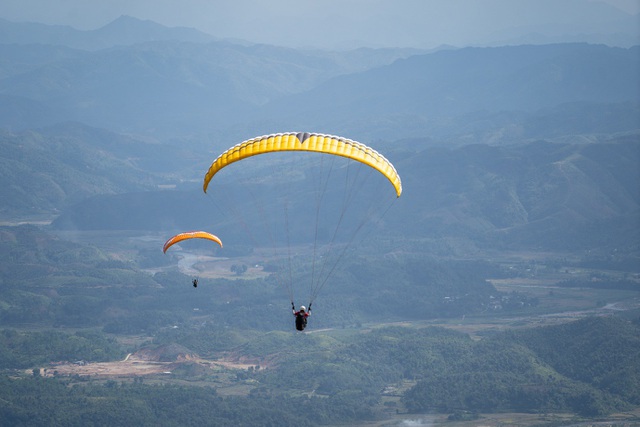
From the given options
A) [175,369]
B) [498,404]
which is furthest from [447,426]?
[175,369]

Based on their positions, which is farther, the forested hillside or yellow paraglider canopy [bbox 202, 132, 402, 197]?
the forested hillside

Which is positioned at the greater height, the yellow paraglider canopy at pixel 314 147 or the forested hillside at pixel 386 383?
the yellow paraglider canopy at pixel 314 147

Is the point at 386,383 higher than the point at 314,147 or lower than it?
lower

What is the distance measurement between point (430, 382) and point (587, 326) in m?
23.4

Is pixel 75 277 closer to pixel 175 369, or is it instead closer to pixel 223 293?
pixel 223 293

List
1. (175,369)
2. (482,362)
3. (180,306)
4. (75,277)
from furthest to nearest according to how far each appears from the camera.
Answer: (75,277) < (180,306) < (175,369) < (482,362)

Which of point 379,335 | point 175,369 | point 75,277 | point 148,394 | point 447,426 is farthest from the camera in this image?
point 75,277

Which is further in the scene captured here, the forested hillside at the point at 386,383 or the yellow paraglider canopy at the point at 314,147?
the forested hillside at the point at 386,383

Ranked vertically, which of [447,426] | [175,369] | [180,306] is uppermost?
[180,306]

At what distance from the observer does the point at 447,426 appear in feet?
328

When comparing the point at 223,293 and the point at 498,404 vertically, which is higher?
the point at 223,293

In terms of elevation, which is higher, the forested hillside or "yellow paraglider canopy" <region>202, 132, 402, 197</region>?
"yellow paraglider canopy" <region>202, 132, 402, 197</region>

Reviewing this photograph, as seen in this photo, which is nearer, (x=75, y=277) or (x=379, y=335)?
(x=379, y=335)

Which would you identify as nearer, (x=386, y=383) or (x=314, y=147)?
(x=314, y=147)
